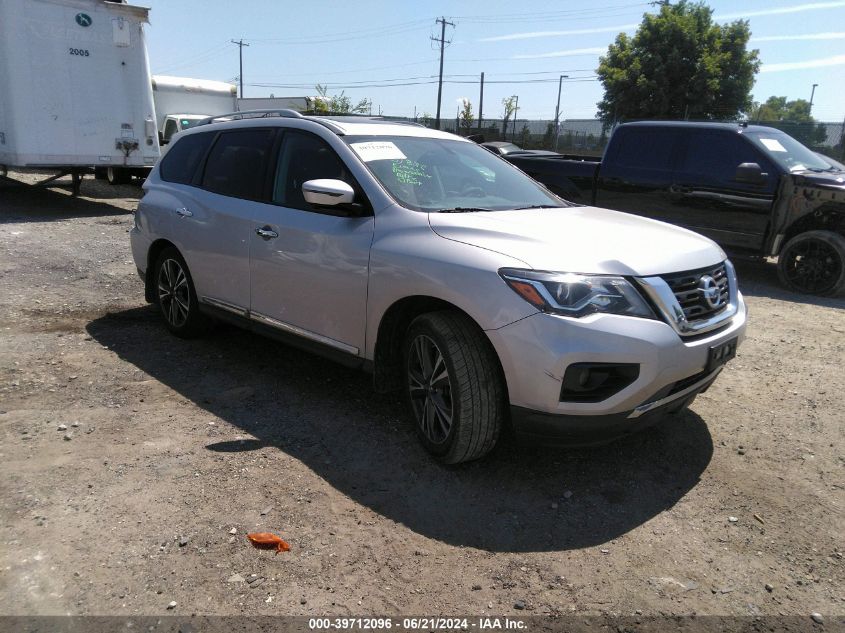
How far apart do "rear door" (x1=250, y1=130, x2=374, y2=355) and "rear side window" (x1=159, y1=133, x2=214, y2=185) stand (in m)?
1.15

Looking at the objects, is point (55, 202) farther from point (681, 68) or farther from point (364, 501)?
point (681, 68)

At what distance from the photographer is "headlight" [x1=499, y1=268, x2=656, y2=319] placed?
2.85 metres

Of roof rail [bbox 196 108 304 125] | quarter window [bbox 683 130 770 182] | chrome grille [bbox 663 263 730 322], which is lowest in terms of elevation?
chrome grille [bbox 663 263 730 322]

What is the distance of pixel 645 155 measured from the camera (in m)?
8.61

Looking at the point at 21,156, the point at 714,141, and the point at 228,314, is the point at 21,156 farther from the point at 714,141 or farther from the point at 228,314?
the point at 714,141

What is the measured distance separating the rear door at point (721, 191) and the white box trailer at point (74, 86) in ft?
31.3

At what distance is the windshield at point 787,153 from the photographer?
25.1 feet

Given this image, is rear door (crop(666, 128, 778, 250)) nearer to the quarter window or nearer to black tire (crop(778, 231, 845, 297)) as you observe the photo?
the quarter window

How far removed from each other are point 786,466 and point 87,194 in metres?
15.4

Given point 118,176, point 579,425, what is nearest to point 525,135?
point 118,176

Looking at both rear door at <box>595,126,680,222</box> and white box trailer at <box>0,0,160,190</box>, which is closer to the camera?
rear door at <box>595,126,680,222</box>

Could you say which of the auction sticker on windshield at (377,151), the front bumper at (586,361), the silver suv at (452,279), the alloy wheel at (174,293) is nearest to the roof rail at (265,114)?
the silver suv at (452,279)

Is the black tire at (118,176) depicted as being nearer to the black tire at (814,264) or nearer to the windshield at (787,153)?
the windshield at (787,153)

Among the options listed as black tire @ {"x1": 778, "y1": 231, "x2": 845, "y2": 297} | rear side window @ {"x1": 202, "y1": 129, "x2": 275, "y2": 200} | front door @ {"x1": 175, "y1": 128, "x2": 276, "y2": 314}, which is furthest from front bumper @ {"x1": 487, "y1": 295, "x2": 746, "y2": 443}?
black tire @ {"x1": 778, "y1": 231, "x2": 845, "y2": 297}
